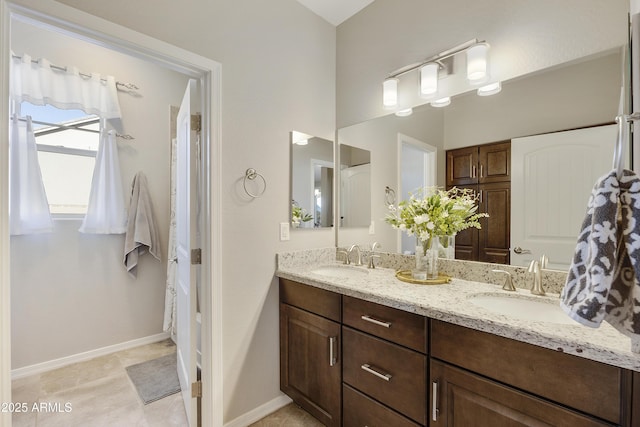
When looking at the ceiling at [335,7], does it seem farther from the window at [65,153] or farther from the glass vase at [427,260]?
the window at [65,153]

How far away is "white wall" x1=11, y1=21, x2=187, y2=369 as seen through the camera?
230 cm

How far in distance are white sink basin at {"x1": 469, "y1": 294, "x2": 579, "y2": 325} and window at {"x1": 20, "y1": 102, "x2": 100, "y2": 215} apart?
10.2 ft

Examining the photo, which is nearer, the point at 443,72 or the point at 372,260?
the point at 443,72

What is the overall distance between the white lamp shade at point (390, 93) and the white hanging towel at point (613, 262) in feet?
4.50

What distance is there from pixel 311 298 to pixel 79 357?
2291 millimetres

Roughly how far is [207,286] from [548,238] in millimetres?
1756

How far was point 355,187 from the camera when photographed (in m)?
2.23

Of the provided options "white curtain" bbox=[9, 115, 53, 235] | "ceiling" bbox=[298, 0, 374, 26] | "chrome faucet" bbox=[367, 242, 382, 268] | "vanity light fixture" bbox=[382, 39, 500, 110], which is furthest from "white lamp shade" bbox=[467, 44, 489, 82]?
"white curtain" bbox=[9, 115, 53, 235]

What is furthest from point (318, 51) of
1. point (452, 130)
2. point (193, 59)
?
point (452, 130)

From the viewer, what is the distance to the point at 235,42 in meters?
1.72

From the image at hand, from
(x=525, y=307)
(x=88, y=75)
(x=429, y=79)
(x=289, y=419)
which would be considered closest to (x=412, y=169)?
(x=429, y=79)

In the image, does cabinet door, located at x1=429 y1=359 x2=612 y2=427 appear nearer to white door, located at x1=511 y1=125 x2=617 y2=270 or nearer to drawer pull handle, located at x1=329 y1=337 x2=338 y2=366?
drawer pull handle, located at x1=329 y1=337 x2=338 y2=366

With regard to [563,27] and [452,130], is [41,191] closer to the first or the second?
[452,130]

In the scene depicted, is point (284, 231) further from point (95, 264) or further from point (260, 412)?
point (95, 264)
